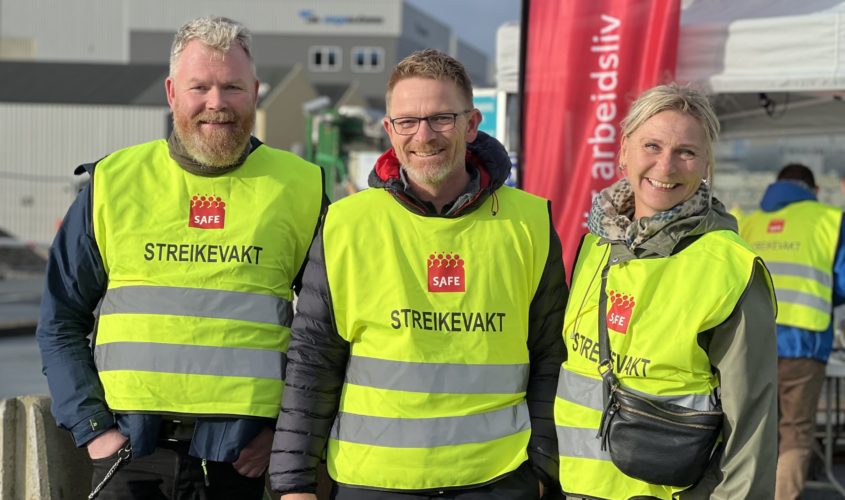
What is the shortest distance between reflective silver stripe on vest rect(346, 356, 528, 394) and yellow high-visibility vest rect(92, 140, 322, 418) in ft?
1.15

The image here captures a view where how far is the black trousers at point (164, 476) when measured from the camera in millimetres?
2707

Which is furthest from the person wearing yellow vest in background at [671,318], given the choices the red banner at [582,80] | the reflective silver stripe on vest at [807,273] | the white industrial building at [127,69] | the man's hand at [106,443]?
the white industrial building at [127,69]

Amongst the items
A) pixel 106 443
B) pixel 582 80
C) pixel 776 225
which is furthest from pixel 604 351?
pixel 776 225

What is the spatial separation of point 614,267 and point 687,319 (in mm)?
273

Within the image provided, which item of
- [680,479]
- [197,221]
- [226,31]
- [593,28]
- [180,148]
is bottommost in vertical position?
[680,479]

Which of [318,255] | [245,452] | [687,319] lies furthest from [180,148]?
[687,319]

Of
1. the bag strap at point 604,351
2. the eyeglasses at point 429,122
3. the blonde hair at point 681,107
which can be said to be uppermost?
the blonde hair at point 681,107

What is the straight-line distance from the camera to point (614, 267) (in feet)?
8.14

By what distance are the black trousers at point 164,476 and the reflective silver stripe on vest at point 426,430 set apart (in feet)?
1.53

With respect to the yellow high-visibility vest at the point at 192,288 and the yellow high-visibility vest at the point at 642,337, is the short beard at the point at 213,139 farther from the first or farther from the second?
the yellow high-visibility vest at the point at 642,337

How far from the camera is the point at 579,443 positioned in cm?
249

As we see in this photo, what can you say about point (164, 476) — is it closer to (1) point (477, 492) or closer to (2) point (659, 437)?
(1) point (477, 492)

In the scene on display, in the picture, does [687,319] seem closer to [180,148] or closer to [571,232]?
[180,148]

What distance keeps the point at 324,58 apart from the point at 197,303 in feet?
218
